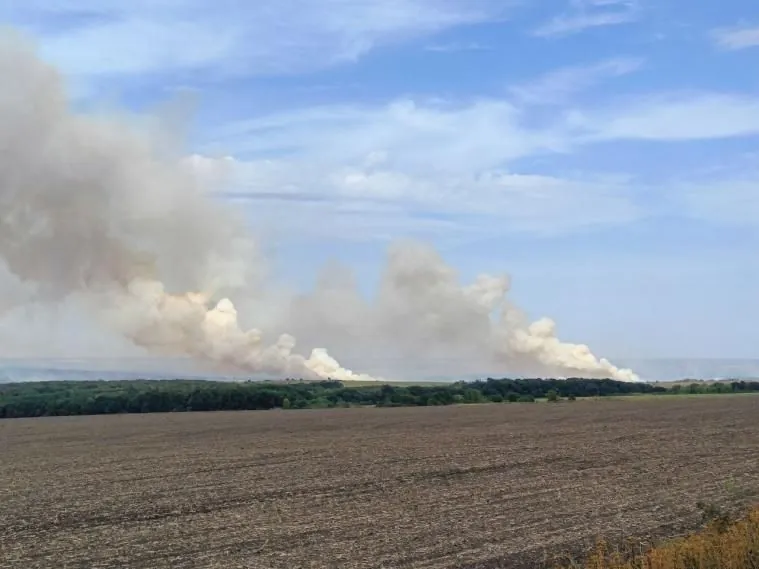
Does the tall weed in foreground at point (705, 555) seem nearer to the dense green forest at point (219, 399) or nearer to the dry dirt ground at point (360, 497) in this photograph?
the dry dirt ground at point (360, 497)

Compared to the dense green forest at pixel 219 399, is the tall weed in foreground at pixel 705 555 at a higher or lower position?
higher

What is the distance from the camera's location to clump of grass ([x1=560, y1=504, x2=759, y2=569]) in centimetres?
1647

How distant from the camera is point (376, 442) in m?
63.7

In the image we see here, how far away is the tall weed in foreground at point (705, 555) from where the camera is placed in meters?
16.5

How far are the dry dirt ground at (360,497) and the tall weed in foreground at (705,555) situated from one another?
8.81 feet

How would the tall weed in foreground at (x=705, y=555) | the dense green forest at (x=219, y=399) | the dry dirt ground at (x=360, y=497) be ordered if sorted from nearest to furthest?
1. the tall weed in foreground at (x=705, y=555)
2. the dry dirt ground at (x=360, y=497)
3. the dense green forest at (x=219, y=399)

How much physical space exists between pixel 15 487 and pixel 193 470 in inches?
330

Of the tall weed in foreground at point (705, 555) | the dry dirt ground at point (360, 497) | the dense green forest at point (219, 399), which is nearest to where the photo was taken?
the tall weed in foreground at point (705, 555)

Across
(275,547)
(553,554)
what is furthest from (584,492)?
(275,547)

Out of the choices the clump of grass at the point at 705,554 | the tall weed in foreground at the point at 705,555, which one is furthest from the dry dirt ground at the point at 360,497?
the tall weed in foreground at the point at 705,555

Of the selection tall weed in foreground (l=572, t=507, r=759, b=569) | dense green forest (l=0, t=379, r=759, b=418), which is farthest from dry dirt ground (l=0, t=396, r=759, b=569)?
dense green forest (l=0, t=379, r=759, b=418)

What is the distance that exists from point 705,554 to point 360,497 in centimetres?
1708

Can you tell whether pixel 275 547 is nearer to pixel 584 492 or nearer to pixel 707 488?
pixel 584 492

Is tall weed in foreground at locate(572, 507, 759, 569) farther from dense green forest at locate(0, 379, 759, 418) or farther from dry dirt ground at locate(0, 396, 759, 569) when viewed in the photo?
dense green forest at locate(0, 379, 759, 418)
